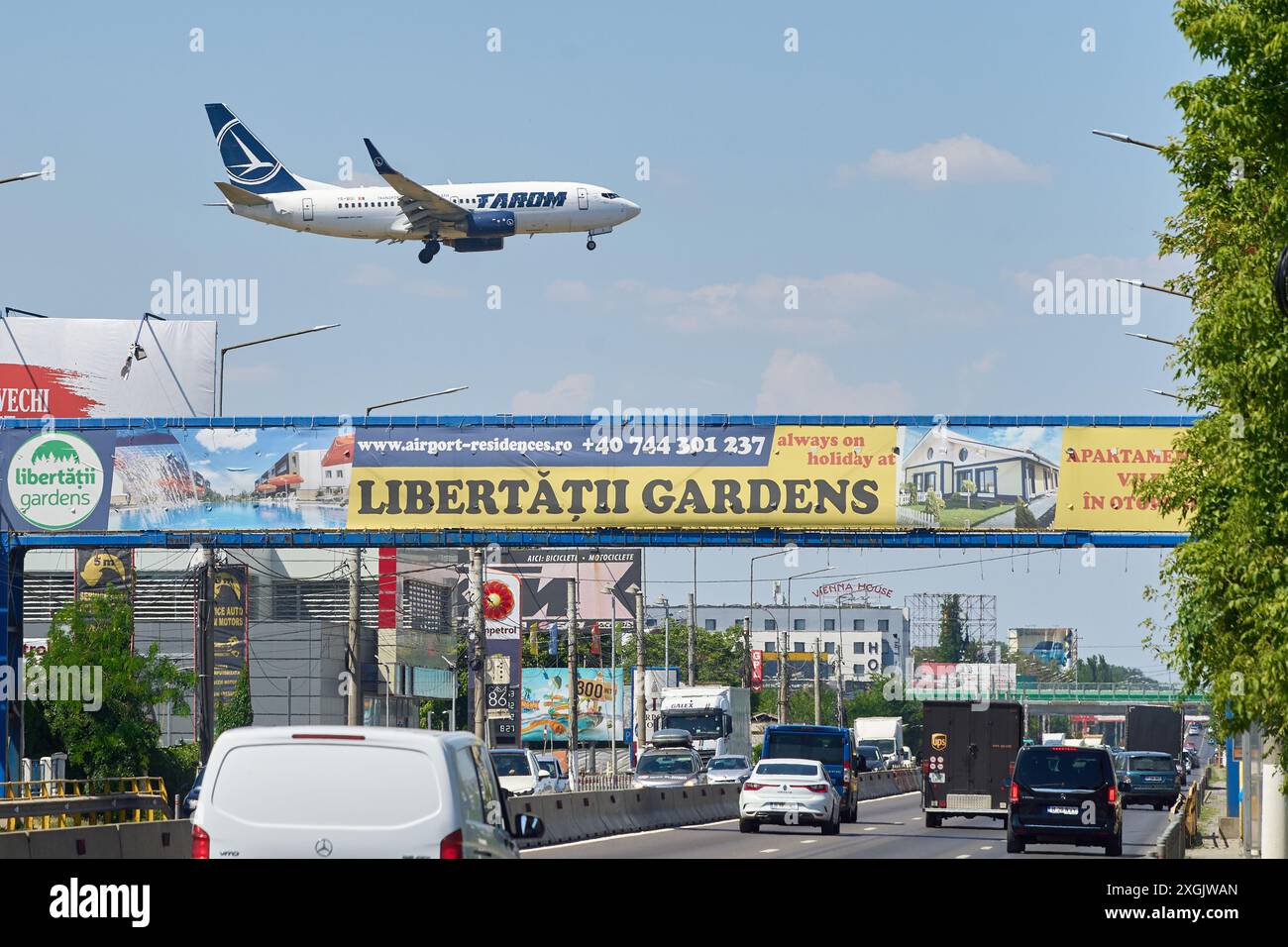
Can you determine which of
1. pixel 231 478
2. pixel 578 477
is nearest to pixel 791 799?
pixel 578 477

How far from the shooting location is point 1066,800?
1170 inches

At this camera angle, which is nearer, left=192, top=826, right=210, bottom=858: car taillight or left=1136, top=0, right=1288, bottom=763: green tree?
left=192, top=826, right=210, bottom=858: car taillight

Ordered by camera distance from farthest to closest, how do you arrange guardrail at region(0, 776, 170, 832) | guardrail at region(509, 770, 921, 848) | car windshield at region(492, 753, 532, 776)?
car windshield at region(492, 753, 532, 776) → guardrail at region(509, 770, 921, 848) → guardrail at region(0, 776, 170, 832)

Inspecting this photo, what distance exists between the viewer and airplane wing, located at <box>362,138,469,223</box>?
63578 millimetres

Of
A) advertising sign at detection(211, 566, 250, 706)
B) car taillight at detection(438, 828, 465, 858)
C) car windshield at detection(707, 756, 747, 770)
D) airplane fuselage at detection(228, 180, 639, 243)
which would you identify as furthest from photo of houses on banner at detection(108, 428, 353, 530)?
advertising sign at detection(211, 566, 250, 706)

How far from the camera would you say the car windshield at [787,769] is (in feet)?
123

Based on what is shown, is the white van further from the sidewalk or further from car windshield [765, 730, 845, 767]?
car windshield [765, 730, 845, 767]

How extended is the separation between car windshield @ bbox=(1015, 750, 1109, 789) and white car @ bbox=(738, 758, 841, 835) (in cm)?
740

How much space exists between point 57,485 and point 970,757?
20814 millimetres

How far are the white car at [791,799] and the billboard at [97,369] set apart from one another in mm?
54117

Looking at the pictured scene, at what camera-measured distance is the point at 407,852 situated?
10.7 meters

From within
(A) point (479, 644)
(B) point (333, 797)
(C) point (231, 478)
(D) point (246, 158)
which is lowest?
(B) point (333, 797)

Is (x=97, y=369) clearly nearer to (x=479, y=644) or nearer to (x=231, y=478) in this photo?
(x=479, y=644)
